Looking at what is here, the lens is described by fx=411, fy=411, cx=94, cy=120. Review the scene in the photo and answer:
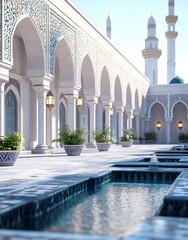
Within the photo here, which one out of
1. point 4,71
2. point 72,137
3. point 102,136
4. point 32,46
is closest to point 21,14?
point 32,46

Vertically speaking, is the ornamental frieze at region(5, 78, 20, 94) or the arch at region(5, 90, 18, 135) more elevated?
the ornamental frieze at region(5, 78, 20, 94)

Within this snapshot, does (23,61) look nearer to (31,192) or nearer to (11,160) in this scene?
(11,160)

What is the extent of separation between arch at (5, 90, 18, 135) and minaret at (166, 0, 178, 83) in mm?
24083

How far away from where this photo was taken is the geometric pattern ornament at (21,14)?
7949 mm

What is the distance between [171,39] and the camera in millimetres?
34219

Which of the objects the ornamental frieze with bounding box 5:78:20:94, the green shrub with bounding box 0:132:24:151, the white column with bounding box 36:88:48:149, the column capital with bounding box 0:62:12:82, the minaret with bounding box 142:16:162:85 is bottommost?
the green shrub with bounding box 0:132:24:151

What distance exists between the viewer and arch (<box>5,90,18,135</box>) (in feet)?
38.4

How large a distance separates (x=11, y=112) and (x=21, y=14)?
4011mm

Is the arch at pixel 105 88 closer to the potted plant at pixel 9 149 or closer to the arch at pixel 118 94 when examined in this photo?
the arch at pixel 118 94

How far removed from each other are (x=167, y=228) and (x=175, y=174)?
129 inches

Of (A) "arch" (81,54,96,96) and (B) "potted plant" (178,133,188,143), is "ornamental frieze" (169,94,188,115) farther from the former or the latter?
(A) "arch" (81,54,96,96)

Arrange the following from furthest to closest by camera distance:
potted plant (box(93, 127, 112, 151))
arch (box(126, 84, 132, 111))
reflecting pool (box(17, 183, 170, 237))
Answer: arch (box(126, 84, 132, 111))
potted plant (box(93, 127, 112, 151))
reflecting pool (box(17, 183, 170, 237))

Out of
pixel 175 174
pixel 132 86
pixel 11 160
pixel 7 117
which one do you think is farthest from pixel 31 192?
pixel 132 86

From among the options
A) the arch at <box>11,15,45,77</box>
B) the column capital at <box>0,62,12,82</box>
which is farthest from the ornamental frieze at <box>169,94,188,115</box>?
the column capital at <box>0,62,12,82</box>
